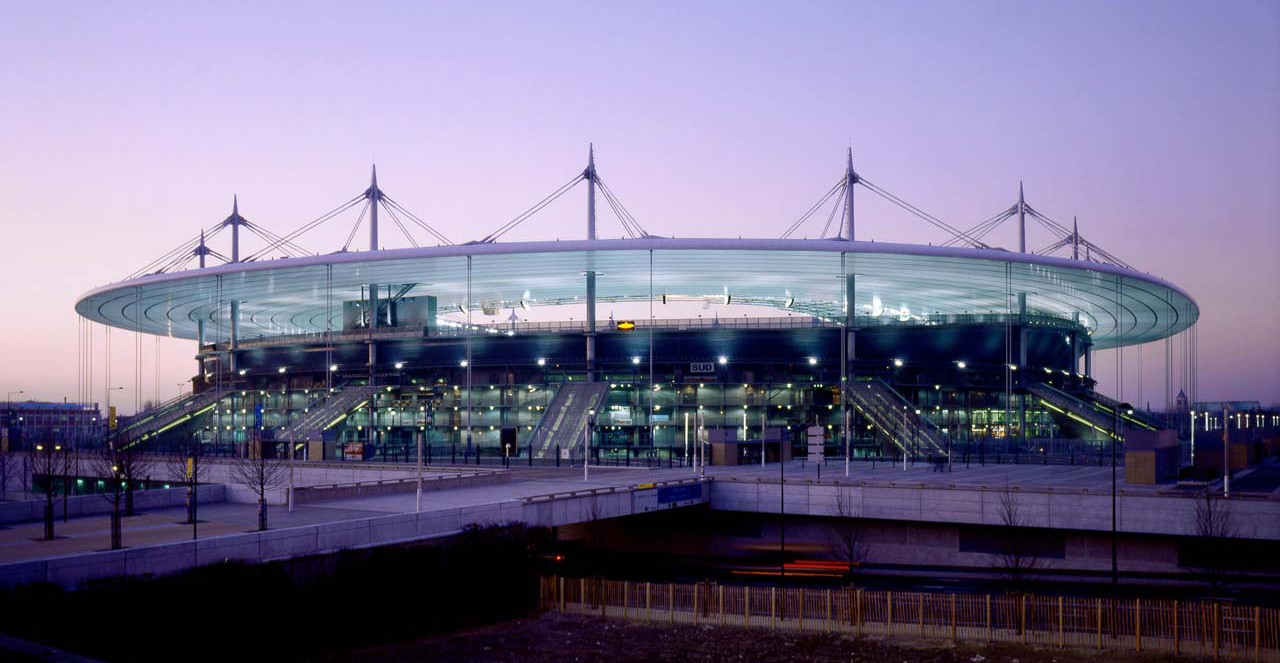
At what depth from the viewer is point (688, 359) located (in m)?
82.1

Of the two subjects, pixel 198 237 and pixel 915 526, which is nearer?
pixel 915 526

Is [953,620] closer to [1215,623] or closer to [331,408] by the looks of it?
[1215,623]

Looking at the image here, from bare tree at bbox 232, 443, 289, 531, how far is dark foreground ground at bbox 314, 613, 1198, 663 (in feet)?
21.1

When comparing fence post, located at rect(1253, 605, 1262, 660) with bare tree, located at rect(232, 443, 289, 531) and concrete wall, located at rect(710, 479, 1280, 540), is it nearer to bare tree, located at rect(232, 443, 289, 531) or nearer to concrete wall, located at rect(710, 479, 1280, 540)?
concrete wall, located at rect(710, 479, 1280, 540)

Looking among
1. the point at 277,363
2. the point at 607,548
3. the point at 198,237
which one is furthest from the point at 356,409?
the point at 607,548

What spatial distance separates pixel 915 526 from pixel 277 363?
216 feet

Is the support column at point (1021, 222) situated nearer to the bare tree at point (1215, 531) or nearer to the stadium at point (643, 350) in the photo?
the stadium at point (643, 350)

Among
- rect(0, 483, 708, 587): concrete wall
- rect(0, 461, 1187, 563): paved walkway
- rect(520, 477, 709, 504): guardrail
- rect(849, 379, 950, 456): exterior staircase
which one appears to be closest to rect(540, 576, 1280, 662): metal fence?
rect(0, 483, 708, 587): concrete wall

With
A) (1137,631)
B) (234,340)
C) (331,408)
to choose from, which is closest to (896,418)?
(331,408)

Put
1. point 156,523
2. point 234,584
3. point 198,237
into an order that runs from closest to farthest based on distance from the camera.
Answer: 1. point 234,584
2. point 156,523
3. point 198,237

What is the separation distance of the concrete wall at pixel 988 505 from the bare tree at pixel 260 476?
56.6 feet

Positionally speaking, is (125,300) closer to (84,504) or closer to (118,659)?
(84,504)

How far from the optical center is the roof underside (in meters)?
73.0

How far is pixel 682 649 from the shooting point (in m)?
26.1
